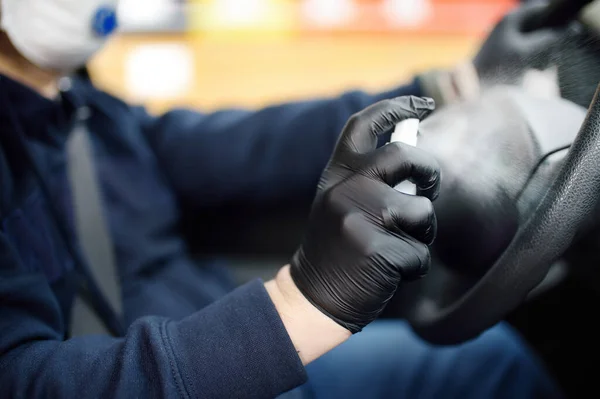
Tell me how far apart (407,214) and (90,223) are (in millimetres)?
388

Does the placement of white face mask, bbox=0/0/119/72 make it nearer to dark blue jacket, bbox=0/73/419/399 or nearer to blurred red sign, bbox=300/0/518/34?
dark blue jacket, bbox=0/73/419/399

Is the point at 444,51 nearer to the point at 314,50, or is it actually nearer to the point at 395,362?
the point at 314,50

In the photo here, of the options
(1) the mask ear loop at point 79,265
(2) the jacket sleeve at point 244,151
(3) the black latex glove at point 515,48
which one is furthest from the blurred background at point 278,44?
(1) the mask ear loop at point 79,265

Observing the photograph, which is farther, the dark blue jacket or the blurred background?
the blurred background

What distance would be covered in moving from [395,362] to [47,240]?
40 cm

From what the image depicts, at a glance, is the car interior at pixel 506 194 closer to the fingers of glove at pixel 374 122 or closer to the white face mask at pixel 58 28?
the fingers of glove at pixel 374 122

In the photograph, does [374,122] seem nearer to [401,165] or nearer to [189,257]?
[401,165]

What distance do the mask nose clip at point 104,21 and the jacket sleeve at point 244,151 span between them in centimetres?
18

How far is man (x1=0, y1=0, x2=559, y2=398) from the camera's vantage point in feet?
1.16

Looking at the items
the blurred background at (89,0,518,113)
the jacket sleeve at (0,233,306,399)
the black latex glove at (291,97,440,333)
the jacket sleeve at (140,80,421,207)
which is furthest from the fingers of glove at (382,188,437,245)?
the blurred background at (89,0,518,113)

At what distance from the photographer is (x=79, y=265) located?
0.54m

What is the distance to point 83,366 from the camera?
37 centimetres

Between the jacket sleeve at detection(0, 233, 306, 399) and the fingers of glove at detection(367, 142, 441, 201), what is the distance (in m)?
0.13

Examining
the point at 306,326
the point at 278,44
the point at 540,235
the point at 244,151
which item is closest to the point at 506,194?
the point at 540,235
